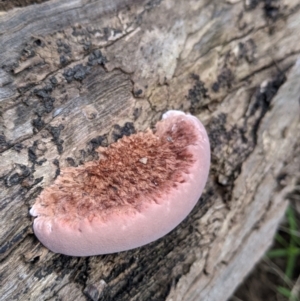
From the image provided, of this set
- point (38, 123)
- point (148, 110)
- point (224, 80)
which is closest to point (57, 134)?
point (38, 123)

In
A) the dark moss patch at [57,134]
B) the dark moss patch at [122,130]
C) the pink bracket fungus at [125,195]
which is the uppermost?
the dark moss patch at [57,134]

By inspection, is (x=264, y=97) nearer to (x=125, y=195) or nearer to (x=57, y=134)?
(x=125, y=195)

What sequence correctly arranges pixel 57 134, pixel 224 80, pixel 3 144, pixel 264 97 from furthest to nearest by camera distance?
1. pixel 264 97
2. pixel 224 80
3. pixel 57 134
4. pixel 3 144

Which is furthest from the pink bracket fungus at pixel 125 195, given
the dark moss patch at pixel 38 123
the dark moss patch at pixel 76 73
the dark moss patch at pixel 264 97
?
the dark moss patch at pixel 264 97

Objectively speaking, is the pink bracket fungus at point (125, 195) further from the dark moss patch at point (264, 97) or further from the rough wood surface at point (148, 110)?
the dark moss patch at point (264, 97)

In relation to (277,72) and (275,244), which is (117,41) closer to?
(277,72)

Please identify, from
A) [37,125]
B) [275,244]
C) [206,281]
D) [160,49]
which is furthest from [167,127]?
[275,244]

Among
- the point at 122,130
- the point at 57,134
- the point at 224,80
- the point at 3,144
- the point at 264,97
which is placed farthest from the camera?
the point at 264,97
